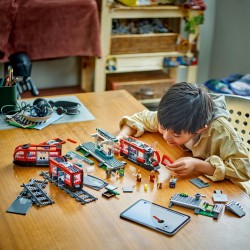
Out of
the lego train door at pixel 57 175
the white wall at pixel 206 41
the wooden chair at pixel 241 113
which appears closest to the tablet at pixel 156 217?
the lego train door at pixel 57 175

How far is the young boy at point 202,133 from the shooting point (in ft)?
4.97

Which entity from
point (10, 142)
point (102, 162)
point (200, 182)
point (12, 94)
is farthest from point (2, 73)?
point (200, 182)

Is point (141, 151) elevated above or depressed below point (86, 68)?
above

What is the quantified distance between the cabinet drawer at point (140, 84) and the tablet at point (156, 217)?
2.08m

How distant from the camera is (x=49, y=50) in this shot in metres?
3.02

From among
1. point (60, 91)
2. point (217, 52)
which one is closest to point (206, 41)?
point (217, 52)

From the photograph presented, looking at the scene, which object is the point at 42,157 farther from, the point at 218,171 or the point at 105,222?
the point at 218,171

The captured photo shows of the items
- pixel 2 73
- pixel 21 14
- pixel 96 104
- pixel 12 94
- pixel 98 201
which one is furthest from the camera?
pixel 2 73

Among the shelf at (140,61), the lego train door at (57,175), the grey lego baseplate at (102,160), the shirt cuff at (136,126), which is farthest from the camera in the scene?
the shelf at (140,61)

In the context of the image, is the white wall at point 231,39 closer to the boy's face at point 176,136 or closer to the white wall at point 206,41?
the white wall at point 206,41

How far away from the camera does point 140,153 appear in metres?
1.57

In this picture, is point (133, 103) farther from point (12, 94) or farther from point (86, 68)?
point (86, 68)

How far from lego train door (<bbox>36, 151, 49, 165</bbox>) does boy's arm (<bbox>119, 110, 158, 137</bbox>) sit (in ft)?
1.09

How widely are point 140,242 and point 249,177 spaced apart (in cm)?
49
